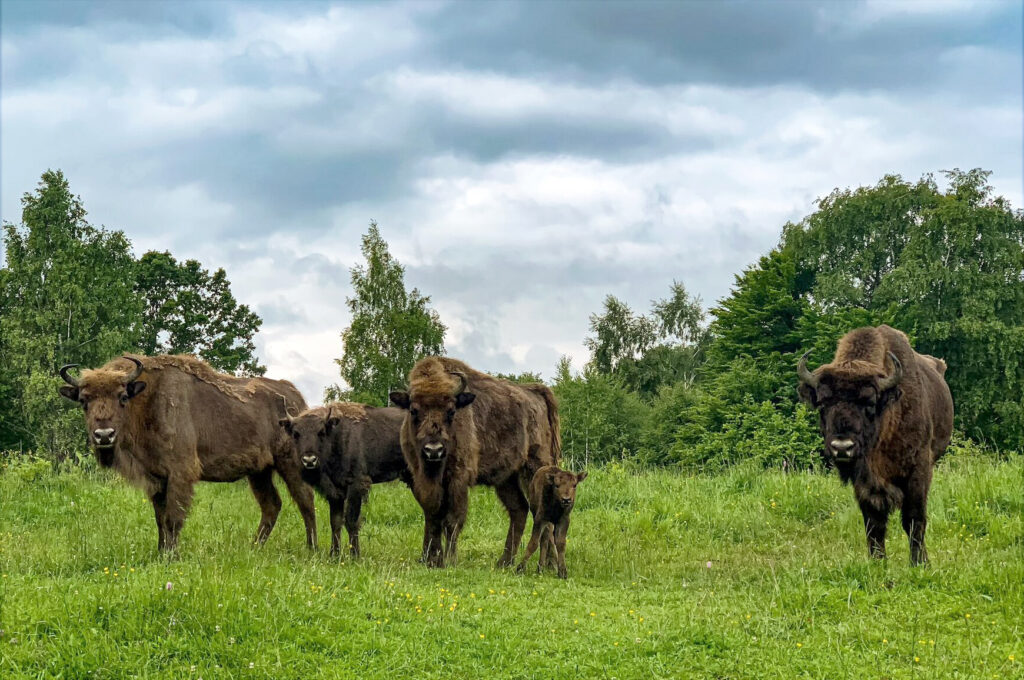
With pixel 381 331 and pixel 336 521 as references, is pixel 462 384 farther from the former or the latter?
pixel 381 331

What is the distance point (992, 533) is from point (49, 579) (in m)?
11.4

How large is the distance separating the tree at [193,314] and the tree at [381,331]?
272 inches

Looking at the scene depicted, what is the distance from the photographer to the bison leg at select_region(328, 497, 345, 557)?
12.6m

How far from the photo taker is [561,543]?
1136cm

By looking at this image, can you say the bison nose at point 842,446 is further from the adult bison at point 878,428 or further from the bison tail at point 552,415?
the bison tail at point 552,415

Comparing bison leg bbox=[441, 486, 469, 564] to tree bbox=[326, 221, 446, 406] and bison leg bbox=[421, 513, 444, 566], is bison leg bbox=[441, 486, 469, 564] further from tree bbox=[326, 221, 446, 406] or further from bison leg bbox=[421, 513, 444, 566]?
tree bbox=[326, 221, 446, 406]

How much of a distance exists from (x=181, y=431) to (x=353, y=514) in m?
2.59

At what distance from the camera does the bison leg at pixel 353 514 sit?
1241 centimetres

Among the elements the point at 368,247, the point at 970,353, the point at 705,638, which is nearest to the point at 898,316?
the point at 970,353

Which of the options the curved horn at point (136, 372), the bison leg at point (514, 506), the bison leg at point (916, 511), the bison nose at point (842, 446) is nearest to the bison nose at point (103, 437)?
the curved horn at point (136, 372)

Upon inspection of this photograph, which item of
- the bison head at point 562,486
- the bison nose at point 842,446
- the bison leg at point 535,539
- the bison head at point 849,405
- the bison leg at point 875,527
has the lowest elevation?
the bison leg at point 535,539

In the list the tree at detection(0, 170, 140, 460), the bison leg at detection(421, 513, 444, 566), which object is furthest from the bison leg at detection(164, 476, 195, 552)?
the tree at detection(0, 170, 140, 460)

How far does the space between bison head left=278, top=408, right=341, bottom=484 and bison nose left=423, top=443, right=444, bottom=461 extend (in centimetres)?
218

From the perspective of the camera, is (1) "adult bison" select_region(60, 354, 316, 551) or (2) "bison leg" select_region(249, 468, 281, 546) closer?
(1) "adult bison" select_region(60, 354, 316, 551)
